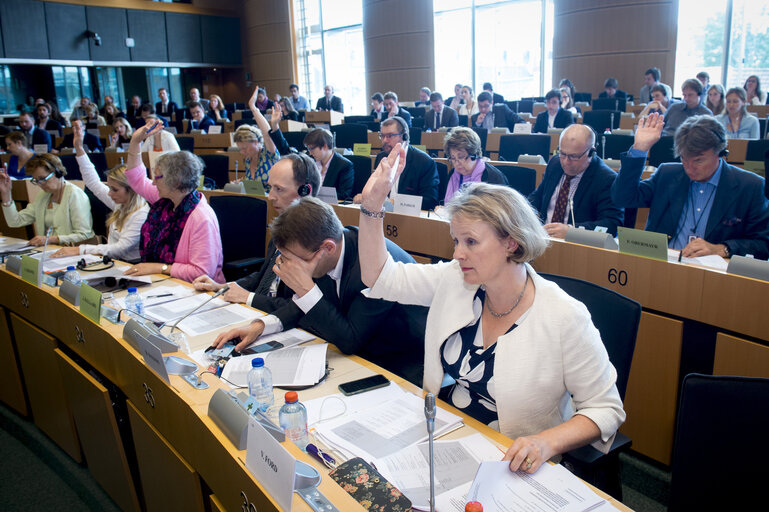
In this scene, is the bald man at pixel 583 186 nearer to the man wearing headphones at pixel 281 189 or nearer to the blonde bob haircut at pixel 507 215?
the man wearing headphones at pixel 281 189

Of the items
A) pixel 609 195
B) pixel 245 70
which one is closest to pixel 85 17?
pixel 245 70

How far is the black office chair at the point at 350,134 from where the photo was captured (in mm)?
7867

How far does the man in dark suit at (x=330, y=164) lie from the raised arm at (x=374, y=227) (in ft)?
9.69

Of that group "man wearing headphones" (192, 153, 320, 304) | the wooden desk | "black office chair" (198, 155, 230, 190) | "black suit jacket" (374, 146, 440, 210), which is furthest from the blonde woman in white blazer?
"black office chair" (198, 155, 230, 190)

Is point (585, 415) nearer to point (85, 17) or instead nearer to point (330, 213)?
point (330, 213)

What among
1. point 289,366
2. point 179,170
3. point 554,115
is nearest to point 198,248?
point 179,170

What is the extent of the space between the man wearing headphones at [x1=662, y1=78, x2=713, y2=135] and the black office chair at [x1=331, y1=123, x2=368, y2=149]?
3903 millimetres

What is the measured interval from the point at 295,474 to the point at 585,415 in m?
0.75

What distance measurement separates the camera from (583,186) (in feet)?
10.6

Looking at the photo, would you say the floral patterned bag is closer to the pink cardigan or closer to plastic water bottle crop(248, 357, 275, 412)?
plastic water bottle crop(248, 357, 275, 412)

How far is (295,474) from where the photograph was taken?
3.31 feet

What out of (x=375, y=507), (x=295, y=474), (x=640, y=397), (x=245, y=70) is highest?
(x=245, y=70)

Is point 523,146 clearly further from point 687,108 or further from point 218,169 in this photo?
point 218,169

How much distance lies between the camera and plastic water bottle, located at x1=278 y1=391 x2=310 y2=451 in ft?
4.36
